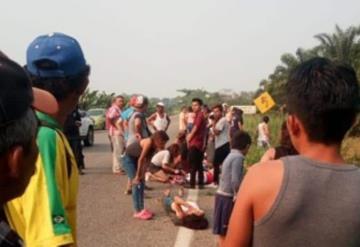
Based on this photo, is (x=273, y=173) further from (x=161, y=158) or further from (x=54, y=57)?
(x=161, y=158)

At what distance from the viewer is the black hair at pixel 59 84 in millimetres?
2252

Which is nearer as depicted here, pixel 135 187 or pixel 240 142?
pixel 240 142

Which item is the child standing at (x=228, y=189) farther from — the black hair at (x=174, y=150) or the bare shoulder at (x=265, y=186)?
the black hair at (x=174, y=150)

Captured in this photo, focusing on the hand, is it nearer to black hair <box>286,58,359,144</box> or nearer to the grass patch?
the grass patch

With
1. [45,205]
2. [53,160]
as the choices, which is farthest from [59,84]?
[45,205]

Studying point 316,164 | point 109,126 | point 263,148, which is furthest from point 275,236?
point 263,148

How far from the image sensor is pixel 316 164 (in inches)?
85.6

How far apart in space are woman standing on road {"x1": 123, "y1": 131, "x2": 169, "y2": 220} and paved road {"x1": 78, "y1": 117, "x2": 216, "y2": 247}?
19cm

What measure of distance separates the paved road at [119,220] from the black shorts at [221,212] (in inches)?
43.9

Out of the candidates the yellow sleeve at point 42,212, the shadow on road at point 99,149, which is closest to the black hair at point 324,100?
the yellow sleeve at point 42,212

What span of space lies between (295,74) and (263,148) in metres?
13.8

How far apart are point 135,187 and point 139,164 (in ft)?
1.19

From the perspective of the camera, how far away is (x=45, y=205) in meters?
1.92

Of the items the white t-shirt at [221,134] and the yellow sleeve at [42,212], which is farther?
the white t-shirt at [221,134]
